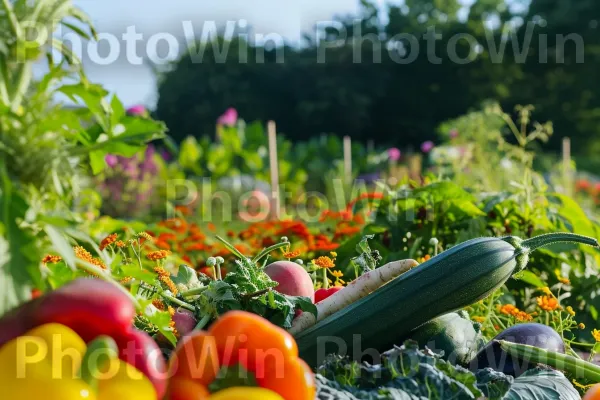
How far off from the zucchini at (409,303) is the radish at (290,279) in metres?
0.17

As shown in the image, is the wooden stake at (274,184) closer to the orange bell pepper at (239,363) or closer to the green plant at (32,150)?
the orange bell pepper at (239,363)

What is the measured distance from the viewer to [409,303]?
1.78 metres

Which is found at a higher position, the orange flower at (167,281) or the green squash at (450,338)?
the orange flower at (167,281)

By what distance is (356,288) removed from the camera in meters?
1.90

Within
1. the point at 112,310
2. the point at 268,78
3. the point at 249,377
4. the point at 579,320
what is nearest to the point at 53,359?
the point at 112,310

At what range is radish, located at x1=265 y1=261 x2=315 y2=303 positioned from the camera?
1990mm

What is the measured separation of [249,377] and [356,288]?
0.63 m

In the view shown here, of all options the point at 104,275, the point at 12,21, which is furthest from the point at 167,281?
the point at 12,21

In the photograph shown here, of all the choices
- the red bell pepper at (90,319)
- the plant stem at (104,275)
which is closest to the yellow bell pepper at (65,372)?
the red bell pepper at (90,319)

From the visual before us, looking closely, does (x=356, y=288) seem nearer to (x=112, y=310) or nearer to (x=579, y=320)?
(x=112, y=310)

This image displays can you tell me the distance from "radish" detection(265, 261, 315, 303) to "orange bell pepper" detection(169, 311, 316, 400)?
589mm

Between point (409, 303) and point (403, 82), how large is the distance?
26.8m

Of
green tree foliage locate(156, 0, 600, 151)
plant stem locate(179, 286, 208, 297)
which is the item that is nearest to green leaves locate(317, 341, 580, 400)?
plant stem locate(179, 286, 208, 297)

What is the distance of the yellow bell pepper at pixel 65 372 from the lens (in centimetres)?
110
